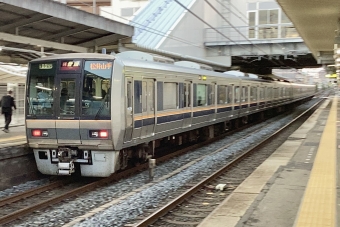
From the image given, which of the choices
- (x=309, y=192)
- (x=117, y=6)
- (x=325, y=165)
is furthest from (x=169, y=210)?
(x=117, y=6)

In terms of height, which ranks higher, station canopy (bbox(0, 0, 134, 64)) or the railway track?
station canopy (bbox(0, 0, 134, 64))

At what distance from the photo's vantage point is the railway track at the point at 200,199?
6.73 meters

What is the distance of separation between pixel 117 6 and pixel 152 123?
125 ft

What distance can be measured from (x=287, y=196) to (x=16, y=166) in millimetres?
5450

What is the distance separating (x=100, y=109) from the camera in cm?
863

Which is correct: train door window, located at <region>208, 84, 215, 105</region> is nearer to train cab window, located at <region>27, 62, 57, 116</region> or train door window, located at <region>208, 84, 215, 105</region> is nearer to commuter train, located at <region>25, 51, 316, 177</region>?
commuter train, located at <region>25, 51, 316, 177</region>

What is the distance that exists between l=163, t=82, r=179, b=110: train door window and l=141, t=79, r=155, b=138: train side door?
0.83 metres

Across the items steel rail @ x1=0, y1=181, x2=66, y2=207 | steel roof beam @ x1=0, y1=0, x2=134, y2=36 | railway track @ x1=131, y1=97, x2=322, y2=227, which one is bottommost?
railway track @ x1=131, y1=97, x2=322, y2=227

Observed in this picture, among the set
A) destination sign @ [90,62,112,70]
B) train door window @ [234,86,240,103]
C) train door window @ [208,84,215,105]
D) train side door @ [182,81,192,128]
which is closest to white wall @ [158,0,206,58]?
train door window @ [234,86,240,103]

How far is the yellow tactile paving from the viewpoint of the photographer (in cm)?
588

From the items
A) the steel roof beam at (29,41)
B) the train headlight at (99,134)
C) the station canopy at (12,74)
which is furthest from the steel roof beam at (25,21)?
the train headlight at (99,134)

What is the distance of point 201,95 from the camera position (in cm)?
1445

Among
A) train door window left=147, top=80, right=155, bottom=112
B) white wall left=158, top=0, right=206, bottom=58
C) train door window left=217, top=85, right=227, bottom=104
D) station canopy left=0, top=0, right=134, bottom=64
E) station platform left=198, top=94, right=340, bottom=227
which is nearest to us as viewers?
station platform left=198, top=94, right=340, bottom=227

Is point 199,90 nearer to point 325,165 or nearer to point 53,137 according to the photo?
point 325,165
